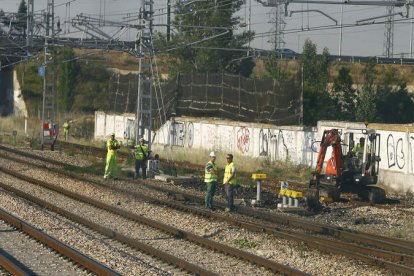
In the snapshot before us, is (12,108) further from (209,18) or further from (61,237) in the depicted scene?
(61,237)

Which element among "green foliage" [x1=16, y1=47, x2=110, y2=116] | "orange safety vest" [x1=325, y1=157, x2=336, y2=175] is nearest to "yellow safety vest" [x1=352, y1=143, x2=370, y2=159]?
"orange safety vest" [x1=325, y1=157, x2=336, y2=175]

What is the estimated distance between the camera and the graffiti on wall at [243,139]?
40775 millimetres

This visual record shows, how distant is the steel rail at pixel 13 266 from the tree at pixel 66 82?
201ft

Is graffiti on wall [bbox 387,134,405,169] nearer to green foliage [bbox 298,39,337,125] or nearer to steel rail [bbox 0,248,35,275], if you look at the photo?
green foliage [bbox 298,39,337,125]

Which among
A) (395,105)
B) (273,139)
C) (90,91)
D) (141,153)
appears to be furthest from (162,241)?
(90,91)

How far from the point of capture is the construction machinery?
24.0 meters

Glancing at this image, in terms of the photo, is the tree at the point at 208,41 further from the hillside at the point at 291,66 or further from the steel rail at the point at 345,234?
the steel rail at the point at 345,234

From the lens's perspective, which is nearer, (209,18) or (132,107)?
(132,107)

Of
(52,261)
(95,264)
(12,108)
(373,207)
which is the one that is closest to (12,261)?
(52,261)

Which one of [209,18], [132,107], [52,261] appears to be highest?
[209,18]

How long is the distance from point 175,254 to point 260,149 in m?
24.7

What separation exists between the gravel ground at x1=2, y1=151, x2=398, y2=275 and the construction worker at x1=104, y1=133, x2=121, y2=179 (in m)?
4.41

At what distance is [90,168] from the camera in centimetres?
3325

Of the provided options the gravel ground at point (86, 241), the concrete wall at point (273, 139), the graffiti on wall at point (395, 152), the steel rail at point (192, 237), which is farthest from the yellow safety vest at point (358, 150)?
the gravel ground at point (86, 241)
